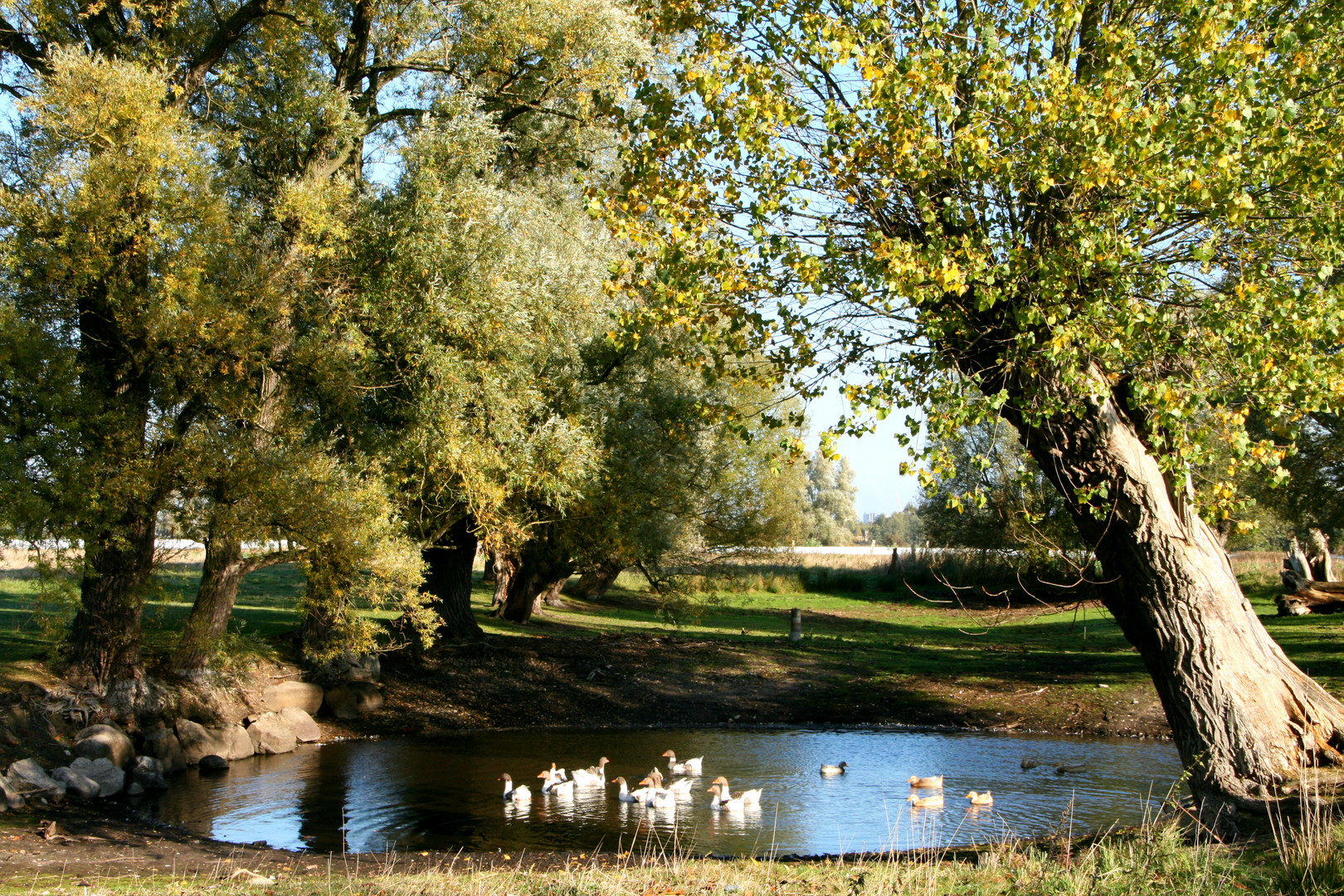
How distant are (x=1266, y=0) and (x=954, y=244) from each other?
306cm

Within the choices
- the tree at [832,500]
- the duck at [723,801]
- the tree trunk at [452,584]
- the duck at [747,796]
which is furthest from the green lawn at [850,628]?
the tree at [832,500]

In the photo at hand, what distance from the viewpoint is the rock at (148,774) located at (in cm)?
1409

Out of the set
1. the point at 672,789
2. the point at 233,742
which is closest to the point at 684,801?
the point at 672,789

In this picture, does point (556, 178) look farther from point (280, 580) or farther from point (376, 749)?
point (280, 580)

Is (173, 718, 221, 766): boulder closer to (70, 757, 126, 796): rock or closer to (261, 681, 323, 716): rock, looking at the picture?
(70, 757, 126, 796): rock

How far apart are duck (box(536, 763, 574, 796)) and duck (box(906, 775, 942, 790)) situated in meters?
4.51

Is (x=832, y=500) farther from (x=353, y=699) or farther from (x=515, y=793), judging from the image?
(x=515, y=793)

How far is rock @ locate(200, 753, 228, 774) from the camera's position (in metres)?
15.4

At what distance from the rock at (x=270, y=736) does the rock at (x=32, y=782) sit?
375cm

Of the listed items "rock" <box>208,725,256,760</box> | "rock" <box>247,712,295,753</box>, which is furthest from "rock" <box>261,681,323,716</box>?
"rock" <box>208,725,256,760</box>

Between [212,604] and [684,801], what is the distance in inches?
348

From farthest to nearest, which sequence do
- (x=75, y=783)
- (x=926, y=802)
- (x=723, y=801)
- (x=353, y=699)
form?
(x=353, y=699) → (x=75, y=783) → (x=723, y=801) → (x=926, y=802)

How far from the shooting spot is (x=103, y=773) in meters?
13.6

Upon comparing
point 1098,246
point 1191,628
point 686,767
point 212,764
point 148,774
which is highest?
point 1098,246
